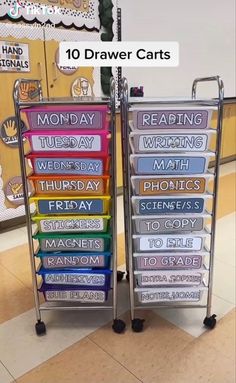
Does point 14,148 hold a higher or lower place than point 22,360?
higher

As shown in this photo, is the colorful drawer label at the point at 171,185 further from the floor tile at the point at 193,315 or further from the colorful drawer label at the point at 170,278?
the floor tile at the point at 193,315

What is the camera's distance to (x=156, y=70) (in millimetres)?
3756

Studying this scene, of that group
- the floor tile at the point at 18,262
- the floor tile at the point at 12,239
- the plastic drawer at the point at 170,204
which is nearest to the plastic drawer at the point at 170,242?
the plastic drawer at the point at 170,204

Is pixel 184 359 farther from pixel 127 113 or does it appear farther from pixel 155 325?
pixel 127 113

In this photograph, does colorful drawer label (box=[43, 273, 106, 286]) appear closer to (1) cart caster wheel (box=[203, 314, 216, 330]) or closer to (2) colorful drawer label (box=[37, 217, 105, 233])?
(2) colorful drawer label (box=[37, 217, 105, 233])

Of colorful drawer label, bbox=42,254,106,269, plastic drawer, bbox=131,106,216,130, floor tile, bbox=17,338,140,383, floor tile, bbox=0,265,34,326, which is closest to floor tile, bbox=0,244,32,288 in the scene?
floor tile, bbox=0,265,34,326

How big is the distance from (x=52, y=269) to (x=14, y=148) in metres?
1.34

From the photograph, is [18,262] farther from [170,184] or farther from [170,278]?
[170,184]

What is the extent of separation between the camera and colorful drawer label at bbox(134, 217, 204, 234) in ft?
4.88

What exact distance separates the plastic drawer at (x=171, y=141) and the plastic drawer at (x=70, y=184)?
209 mm

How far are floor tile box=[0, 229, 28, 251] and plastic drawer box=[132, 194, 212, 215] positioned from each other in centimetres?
139

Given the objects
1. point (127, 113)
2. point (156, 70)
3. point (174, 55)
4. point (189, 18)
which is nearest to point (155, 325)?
point (127, 113)

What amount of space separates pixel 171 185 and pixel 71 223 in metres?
0.48

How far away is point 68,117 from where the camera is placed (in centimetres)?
136
